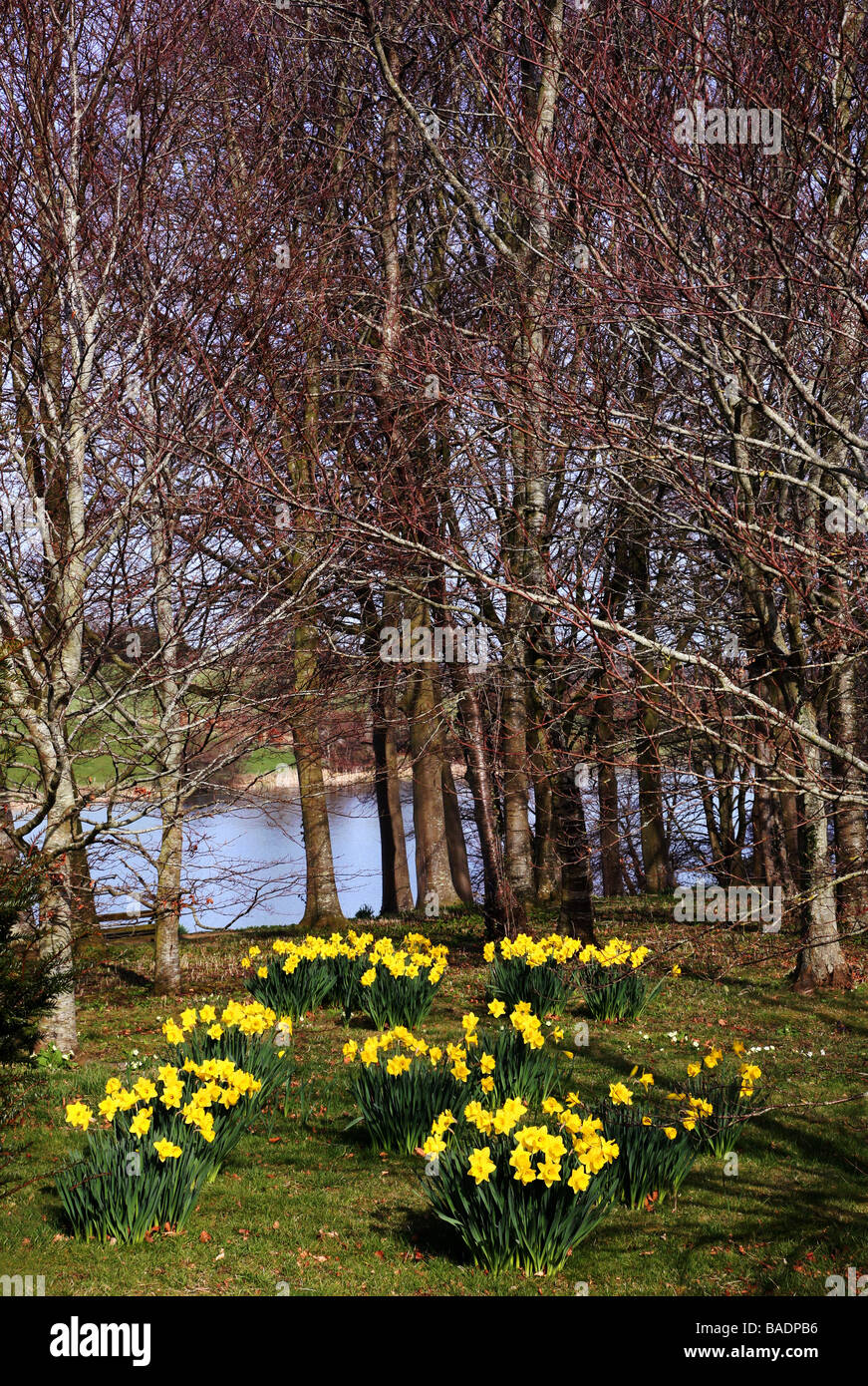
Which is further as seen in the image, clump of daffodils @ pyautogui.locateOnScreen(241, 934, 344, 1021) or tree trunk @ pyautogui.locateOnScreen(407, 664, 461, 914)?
tree trunk @ pyautogui.locateOnScreen(407, 664, 461, 914)

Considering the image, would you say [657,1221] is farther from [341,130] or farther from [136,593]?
[341,130]

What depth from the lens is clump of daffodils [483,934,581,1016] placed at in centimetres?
812

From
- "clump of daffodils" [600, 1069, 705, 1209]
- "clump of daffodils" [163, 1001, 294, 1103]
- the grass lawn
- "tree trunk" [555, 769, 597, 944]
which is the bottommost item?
the grass lawn

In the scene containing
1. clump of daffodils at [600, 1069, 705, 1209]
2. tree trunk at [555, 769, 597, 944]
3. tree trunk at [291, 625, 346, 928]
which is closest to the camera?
clump of daffodils at [600, 1069, 705, 1209]

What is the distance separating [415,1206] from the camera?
516cm

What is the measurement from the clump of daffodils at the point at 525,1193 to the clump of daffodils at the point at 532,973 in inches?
138

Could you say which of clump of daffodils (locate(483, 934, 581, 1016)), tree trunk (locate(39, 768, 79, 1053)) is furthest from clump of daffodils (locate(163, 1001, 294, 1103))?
clump of daffodils (locate(483, 934, 581, 1016))

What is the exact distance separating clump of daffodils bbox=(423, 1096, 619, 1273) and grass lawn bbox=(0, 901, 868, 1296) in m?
0.13

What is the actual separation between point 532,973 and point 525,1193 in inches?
149

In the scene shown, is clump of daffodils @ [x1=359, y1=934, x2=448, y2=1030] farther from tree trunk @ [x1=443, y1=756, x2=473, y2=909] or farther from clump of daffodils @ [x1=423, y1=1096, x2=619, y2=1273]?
tree trunk @ [x1=443, y1=756, x2=473, y2=909]

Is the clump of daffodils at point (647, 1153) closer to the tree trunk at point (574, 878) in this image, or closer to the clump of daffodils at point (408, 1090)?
the clump of daffodils at point (408, 1090)

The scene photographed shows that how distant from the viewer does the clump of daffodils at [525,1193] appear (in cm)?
427

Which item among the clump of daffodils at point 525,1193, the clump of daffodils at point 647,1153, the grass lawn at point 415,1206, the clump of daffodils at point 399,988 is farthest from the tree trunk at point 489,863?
the clump of daffodils at point 525,1193

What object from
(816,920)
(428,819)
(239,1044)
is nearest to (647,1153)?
(239,1044)
